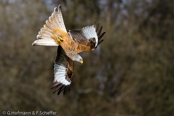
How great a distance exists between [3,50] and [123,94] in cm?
590

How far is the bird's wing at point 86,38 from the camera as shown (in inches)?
84.5

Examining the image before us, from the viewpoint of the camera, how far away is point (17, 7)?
11.0 m

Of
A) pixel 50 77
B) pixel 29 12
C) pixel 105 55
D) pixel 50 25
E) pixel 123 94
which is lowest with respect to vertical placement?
pixel 123 94

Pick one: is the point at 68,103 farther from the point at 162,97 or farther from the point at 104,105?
the point at 162,97

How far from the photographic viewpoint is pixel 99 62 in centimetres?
1226

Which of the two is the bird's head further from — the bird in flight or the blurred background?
the blurred background

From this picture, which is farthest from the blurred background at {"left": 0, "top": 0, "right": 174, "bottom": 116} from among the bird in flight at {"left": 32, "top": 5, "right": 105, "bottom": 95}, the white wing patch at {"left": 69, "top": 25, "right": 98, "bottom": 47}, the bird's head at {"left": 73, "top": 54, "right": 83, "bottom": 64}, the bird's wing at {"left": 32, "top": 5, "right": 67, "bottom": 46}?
the bird's head at {"left": 73, "top": 54, "right": 83, "bottom": 64}

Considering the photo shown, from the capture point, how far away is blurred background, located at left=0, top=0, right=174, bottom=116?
1093 centimetres

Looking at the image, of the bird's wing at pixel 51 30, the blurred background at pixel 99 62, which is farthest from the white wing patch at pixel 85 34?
the blurred background at pixel 99 62

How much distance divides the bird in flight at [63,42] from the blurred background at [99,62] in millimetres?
8536

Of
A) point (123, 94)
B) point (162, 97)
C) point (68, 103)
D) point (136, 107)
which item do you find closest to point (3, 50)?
point (68, 103)

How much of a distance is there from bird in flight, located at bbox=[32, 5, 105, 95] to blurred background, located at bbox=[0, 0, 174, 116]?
854cm

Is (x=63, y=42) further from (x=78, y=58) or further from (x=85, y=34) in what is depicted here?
(x=85, y=34)

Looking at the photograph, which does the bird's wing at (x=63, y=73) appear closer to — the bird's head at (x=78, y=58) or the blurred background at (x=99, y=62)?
the bird's head at (x=78, y=58)
